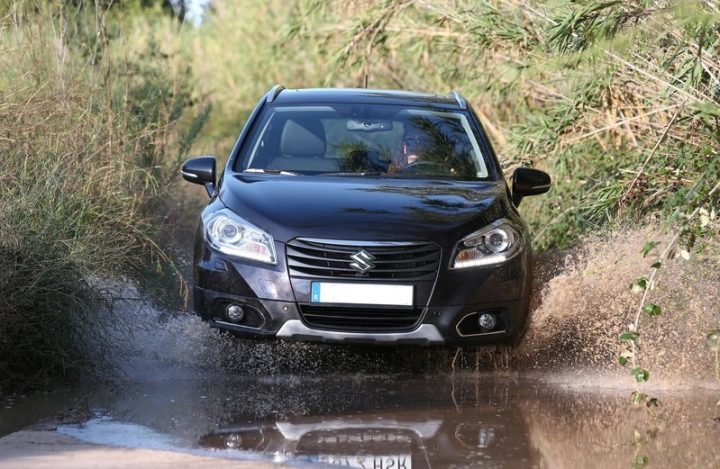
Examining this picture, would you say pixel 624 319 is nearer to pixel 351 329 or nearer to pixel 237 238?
pixel 351 329

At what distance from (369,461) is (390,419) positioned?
31.7 inches

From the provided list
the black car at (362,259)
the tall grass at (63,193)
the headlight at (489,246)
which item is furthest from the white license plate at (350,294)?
the tall grass at (63,193)

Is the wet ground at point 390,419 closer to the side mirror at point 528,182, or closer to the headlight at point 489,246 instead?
the headlight at point 489,246

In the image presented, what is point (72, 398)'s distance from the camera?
6.31m

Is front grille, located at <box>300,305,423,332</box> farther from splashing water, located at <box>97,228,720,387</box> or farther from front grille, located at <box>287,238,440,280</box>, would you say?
splashing water, located at <box>97,228,720,387</box>

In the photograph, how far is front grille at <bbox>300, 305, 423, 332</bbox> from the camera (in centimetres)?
660

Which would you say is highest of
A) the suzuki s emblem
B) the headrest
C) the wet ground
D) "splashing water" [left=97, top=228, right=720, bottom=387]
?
the suzuki s emblem

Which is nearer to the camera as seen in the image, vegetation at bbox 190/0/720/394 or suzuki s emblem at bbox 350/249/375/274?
vegetation at bbox 190/0/720/394

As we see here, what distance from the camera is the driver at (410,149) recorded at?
25.9ft

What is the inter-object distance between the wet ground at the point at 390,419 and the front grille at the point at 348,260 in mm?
577

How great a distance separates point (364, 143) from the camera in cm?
802

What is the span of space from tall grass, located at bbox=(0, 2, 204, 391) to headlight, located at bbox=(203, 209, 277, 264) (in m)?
0.60

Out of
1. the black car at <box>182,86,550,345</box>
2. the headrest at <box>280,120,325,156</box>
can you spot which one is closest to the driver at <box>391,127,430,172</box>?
the black car at <box>182,86,550,345</box>

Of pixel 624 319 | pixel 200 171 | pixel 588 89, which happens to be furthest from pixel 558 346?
pixel 588 89
